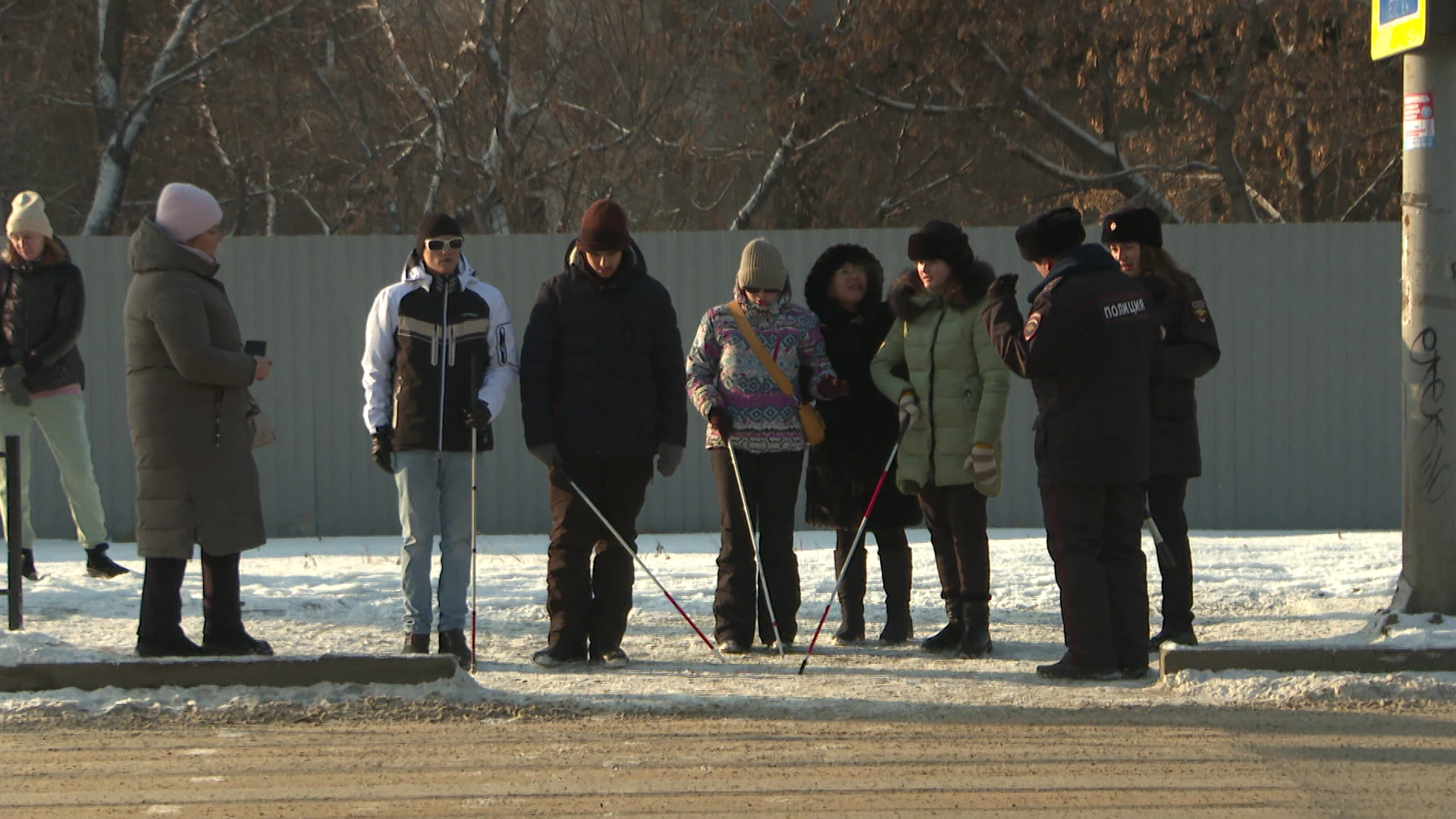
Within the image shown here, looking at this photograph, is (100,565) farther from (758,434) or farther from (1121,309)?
(1121,309)

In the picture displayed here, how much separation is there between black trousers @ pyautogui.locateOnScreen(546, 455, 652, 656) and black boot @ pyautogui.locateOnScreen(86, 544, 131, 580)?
3.08 m

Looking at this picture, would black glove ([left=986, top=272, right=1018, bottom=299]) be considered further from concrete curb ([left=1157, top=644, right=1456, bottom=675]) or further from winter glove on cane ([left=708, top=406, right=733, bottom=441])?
concrete curb ([left=1157, top=644, right=1456, bottom=675])

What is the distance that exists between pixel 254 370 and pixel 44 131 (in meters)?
14.3

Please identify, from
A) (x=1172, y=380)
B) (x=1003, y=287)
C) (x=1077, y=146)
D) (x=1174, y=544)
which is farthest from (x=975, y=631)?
(x=1077, y=146)

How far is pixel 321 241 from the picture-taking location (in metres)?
11.4

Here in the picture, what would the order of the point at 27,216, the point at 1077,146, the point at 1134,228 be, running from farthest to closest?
1. the point at 1077,146
2. the point at 27,216
3. the point at 1134,228

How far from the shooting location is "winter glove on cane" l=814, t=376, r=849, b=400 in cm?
706

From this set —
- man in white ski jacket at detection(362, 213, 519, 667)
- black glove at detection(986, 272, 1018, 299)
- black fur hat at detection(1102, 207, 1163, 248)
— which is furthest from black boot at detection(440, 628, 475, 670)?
black fur hat at detection(1102, 207, 1163, 248)

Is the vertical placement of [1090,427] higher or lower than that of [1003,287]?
lower

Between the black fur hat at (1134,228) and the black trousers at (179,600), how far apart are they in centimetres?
382

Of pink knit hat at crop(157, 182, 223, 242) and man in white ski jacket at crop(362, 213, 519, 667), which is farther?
man in white ski jacket at crop(362, 213, 519, 667)

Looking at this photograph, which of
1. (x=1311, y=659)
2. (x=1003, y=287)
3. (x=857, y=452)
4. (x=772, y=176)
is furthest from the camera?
(x=772, y=176)

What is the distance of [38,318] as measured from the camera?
8.50 meters

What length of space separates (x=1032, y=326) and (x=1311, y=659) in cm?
163
